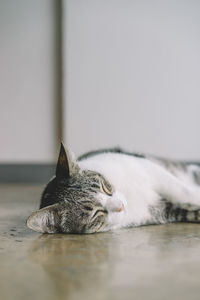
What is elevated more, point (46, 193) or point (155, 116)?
point (46, 193)

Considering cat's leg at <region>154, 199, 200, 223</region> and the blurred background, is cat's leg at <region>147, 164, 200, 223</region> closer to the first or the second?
cat's leg at <region>154, 199, 200, 223</region>

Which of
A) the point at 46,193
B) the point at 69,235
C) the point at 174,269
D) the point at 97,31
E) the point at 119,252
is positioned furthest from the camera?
the point at 97,31

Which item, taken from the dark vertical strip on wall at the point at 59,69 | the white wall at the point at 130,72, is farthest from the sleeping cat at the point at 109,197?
the dark vertical strip on wall at the point at 59,69

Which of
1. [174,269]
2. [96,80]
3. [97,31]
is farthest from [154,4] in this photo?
[174,269]

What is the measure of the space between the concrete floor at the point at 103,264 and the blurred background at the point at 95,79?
212 cm

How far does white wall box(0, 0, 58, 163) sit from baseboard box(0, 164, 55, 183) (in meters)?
0.06

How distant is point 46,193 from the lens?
1336 mm

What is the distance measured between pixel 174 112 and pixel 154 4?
967 mm

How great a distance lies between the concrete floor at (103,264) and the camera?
29.2 inches

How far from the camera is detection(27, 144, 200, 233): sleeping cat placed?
1212 mm

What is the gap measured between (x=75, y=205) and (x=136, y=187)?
32 centimetres

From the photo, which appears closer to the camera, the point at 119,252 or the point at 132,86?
the point at 119,252

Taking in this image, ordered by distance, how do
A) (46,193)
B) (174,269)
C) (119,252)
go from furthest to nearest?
1. (46,193)
2. (119,252)
3. (174,269)

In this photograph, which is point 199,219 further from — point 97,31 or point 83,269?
point 97,31
